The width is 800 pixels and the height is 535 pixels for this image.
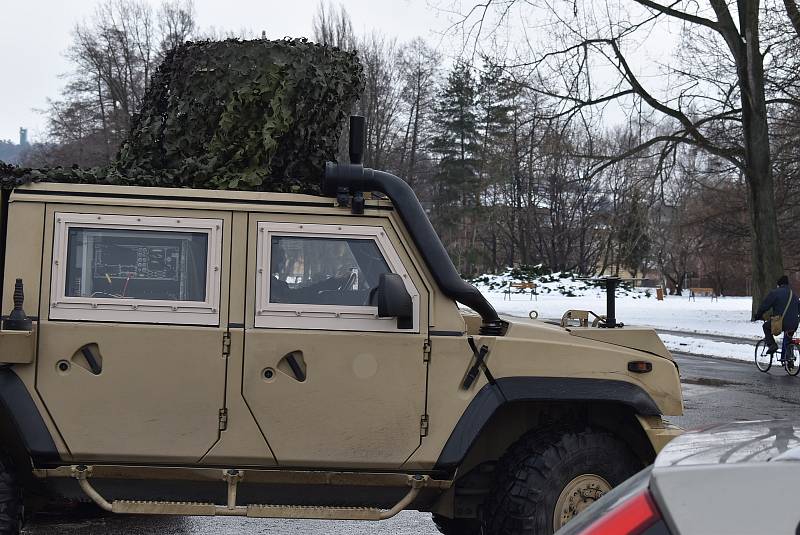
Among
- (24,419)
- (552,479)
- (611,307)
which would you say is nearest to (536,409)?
(552,479)

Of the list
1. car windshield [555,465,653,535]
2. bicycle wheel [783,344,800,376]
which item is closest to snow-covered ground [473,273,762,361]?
bicycle wheel [783,344,800,376]

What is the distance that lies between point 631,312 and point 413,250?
3622 cm

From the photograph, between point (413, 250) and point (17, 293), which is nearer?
point (17, 293)

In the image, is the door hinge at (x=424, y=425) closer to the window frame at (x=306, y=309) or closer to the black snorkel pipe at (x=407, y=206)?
the window frame at (x=306, y=309)

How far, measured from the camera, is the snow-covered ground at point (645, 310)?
25.5m

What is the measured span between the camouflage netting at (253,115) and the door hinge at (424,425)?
154 centimetres

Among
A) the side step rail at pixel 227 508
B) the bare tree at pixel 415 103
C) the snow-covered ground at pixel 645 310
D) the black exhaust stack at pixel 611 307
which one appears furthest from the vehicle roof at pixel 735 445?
the bare tree at pixel 415 103

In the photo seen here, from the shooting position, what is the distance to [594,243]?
74625mm

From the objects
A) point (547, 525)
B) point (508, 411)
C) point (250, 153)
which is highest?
point (250, 153)

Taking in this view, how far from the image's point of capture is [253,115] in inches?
227

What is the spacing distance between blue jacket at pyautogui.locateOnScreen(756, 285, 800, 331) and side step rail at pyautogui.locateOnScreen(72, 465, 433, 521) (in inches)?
603

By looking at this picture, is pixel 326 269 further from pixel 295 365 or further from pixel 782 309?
pixel 782 309

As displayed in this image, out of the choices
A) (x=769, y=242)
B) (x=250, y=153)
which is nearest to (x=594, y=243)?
(x=769, y=242)

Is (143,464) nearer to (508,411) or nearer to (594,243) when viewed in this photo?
(508,411)
